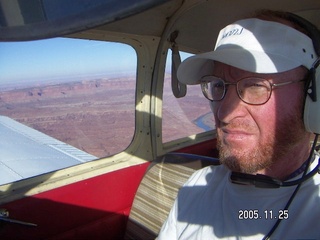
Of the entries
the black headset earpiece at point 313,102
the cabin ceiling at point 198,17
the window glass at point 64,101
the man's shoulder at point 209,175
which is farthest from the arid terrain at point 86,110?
the black headset earpiece at point 313,102

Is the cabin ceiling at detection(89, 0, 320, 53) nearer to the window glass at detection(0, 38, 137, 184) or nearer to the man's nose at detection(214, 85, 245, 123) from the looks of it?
the window glass at detection(0, 38, 137, 184)

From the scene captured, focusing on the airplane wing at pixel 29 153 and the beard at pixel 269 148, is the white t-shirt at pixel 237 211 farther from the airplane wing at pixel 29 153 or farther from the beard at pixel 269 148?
the airplane wing at pixel 29 153

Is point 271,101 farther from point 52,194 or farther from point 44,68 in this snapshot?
point 52,194

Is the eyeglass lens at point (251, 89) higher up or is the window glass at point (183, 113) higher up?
the eyeglass lens at point (251, 89)

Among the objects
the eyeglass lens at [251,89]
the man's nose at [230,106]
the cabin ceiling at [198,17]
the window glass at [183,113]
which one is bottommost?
the window glass at [183,113]

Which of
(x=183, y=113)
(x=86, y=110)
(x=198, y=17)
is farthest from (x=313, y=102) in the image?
(x=183, y=113)
